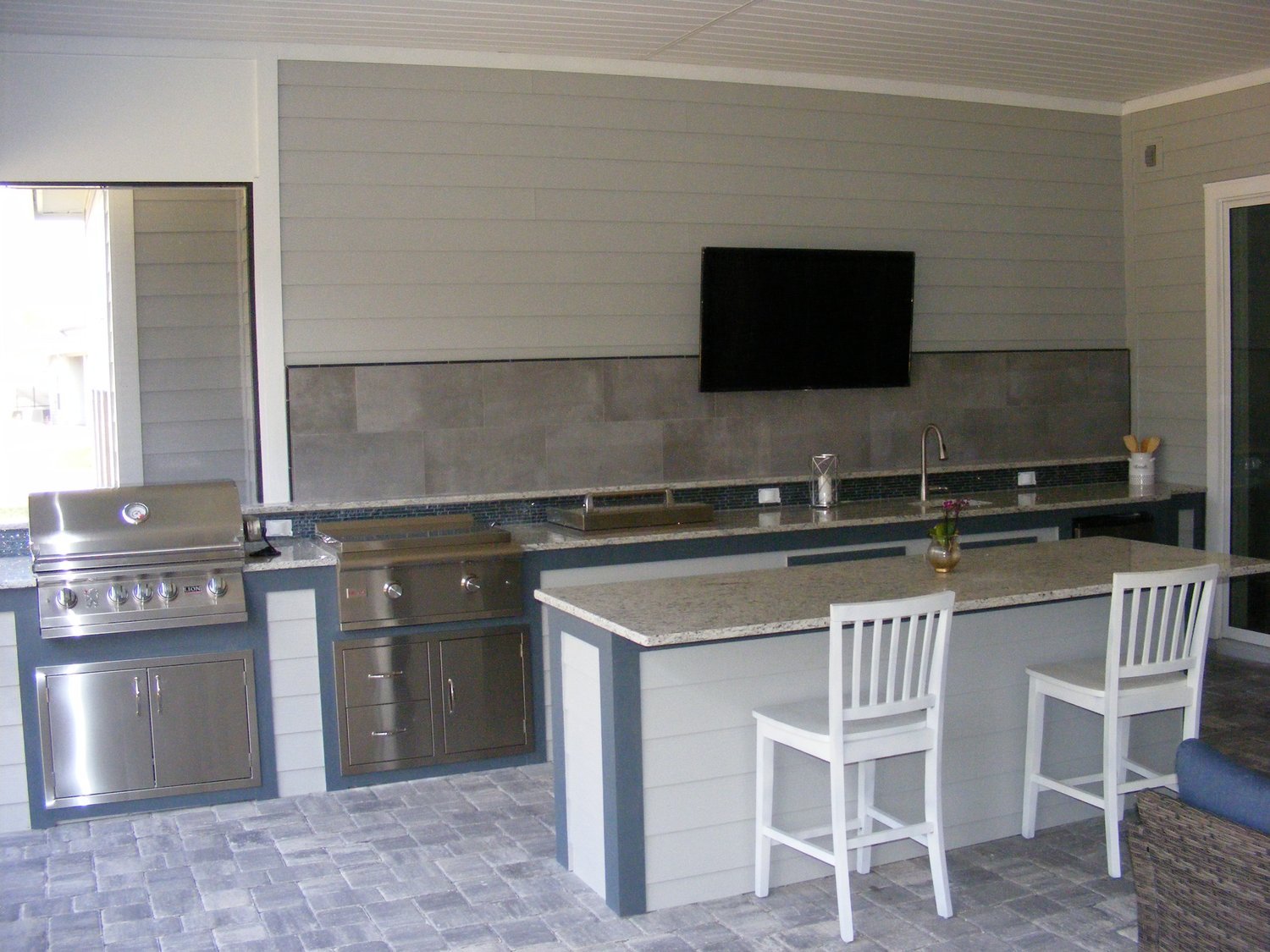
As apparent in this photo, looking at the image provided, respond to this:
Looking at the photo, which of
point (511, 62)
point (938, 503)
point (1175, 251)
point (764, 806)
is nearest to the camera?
point (764, 806)

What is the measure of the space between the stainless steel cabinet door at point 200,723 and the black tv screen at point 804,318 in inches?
99.3

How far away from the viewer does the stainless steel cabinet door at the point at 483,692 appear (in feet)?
15.7

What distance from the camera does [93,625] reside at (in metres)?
4.30

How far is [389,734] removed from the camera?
15.5 ft

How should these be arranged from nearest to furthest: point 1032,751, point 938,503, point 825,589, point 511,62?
point 825,589, point 1032,751, point 511,62, point 938,503

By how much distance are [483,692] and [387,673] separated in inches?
15.1

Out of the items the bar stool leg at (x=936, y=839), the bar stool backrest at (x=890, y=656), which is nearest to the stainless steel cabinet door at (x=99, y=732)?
the bar stool backrest at (x=890, y=656)

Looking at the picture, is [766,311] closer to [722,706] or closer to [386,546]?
[386,546]

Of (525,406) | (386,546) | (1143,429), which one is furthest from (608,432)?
(1143,429)

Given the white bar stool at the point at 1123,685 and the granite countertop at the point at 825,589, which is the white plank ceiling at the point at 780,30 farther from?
the white bar stool at the point at 1123,685

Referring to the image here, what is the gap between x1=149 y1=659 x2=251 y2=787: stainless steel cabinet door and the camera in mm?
4438

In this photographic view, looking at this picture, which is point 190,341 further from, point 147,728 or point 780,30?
point 780,30

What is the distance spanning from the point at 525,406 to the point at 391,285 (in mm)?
770

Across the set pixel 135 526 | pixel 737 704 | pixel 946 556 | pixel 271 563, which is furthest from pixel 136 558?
pixel 946 556
